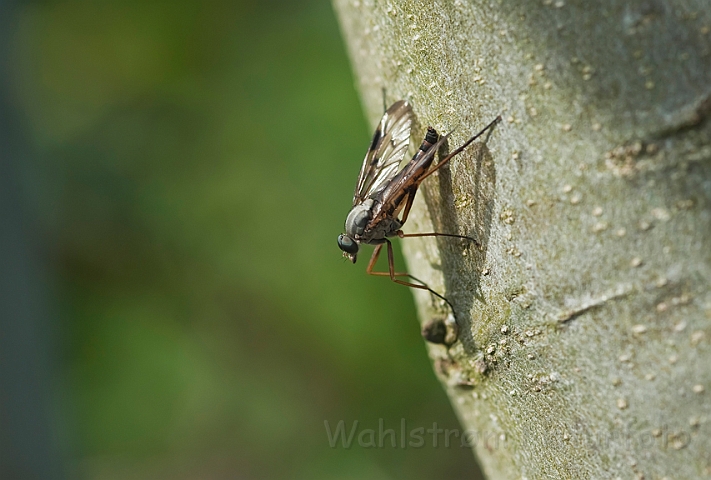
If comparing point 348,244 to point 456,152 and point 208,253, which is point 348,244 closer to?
point 456,152

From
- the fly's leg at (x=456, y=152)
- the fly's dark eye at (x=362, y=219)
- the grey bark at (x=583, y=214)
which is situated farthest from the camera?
the fly's dark eye at (x=362, y=219)

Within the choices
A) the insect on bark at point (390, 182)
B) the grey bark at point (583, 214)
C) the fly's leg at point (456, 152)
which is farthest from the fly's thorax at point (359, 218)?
the grey bark at point (583, 214)

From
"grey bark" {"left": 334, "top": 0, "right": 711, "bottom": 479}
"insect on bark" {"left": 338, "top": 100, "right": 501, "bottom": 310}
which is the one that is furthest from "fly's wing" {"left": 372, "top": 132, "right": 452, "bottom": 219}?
"grey bark" {"left": 334, "top": 0, "right": 711, "bottom": 479}

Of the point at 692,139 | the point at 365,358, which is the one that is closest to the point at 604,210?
the point at 692,139

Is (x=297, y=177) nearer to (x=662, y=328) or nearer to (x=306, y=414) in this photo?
Answer: (x=306, y=414)

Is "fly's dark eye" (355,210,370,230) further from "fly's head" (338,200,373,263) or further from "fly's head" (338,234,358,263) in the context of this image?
"fly's head" (338,234,358,263)

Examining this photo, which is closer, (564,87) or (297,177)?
(564,87)

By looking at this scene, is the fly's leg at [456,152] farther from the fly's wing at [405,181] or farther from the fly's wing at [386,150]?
the fly's wing at [386,150]
